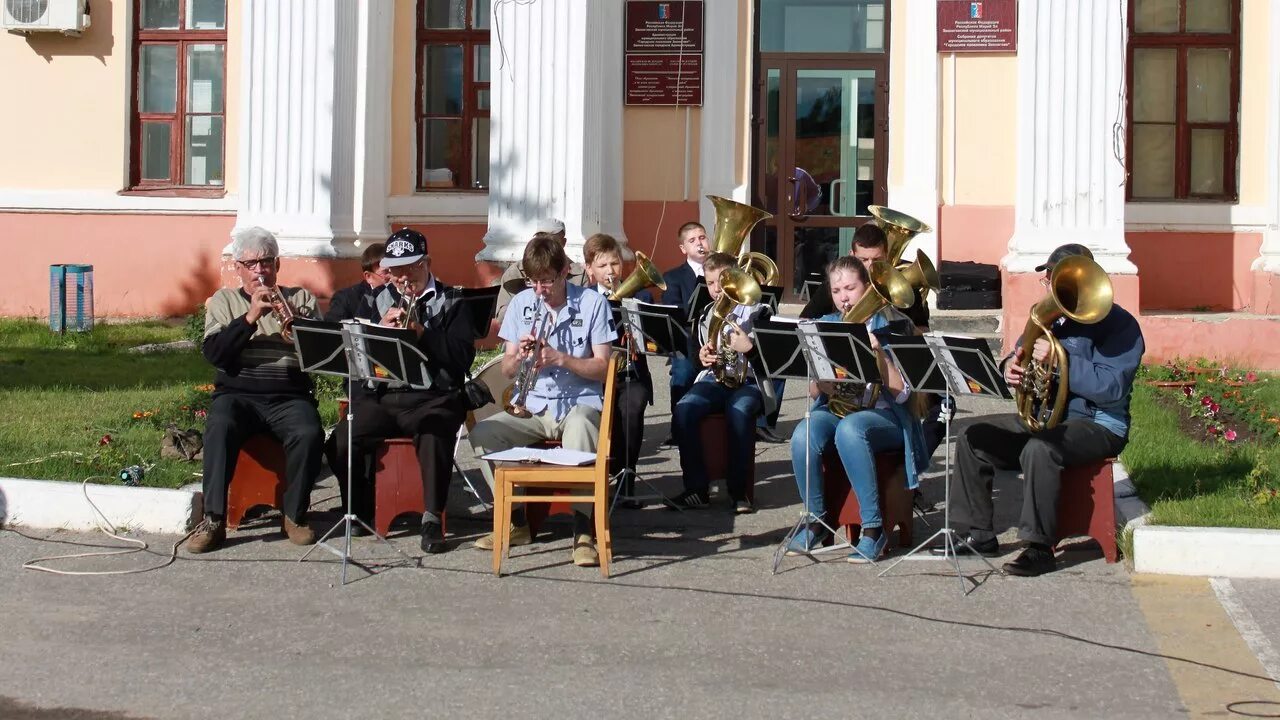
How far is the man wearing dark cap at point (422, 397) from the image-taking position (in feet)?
25.7

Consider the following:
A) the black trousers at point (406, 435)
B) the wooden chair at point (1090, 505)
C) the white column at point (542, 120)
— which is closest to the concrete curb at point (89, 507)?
the black trousers at point (406, 435)

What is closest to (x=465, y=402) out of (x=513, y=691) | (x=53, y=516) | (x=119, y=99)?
(x=53, y=516)

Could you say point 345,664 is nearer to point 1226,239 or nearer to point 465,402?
point 465,402

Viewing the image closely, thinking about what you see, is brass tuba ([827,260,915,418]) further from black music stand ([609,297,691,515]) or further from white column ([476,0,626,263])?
white column ([476,0,626,263])

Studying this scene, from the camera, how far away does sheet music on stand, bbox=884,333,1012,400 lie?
7121 millimetres

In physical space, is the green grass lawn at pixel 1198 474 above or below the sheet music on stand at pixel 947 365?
below

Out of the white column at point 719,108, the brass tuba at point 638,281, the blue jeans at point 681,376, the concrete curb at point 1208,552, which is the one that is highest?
the white column at point 719,108

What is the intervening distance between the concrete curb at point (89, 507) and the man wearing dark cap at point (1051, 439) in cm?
347

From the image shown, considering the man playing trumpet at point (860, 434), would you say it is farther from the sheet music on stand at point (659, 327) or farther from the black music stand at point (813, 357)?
the sheet music on stand at point (659, 327)

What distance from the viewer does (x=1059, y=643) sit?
6211 millimetres

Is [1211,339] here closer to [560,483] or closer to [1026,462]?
[1026,462]

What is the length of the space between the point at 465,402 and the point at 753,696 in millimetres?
2923

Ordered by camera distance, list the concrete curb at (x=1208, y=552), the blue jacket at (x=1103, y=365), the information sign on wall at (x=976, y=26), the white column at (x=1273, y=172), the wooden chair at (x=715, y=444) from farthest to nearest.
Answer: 1. the information sign on wall at (x=976, y=26)
2. the white column at (x=1273, y=172)
3. the wooden chair at (x=715, y=444)
4. the blue jacket at (x=1103, y=365)
5. the concrete curb at (x=1208, y=552)

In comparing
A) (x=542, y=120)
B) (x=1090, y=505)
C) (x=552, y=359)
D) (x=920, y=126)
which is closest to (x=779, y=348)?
(x=552, y=359)
